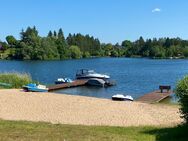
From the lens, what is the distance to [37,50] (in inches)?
6235

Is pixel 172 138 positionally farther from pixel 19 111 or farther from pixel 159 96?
pixel 159 96

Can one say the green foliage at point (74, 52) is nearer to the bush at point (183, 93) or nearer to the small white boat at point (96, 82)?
the small white boat at point (96, 82)

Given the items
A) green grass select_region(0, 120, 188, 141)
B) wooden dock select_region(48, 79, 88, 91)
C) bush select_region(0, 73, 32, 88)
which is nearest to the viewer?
green grass select_region(0, 120, 188, 141)

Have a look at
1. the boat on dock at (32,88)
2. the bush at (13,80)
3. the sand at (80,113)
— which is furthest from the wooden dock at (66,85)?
the sand at (80,113)

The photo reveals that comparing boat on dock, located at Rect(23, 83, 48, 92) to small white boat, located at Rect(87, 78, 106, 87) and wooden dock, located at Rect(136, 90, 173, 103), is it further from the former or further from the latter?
small white boat, located at Rect(87, 78, 106, 87)

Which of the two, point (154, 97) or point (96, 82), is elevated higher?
point (154, 97)

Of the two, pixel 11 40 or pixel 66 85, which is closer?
pixel 66 85

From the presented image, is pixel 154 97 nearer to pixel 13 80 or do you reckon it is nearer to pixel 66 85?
pixel 13 80

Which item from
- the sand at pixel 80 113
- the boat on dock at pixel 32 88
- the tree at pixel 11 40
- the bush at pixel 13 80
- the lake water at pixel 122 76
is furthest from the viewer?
the tree at pixel 11 40

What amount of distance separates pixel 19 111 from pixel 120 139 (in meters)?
10.1

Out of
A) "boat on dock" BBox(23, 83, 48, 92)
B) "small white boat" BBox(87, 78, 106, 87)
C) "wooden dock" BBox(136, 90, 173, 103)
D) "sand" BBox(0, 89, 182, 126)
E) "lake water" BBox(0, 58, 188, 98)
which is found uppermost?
"sand" BBox(0, 89, 182, 126)

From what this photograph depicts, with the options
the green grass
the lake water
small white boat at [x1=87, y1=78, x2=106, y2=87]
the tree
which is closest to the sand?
the green grass

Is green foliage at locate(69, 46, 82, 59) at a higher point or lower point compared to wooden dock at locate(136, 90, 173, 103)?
lower

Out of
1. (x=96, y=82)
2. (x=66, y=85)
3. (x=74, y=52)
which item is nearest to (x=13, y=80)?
(x=66, y=85)
